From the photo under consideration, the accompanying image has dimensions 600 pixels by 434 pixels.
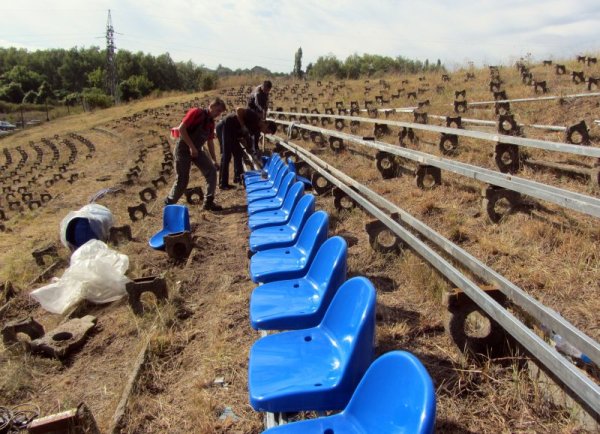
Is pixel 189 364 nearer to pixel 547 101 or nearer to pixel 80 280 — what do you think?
pixel 80 280

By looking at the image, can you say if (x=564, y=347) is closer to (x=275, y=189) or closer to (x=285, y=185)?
(x=285, y=185)

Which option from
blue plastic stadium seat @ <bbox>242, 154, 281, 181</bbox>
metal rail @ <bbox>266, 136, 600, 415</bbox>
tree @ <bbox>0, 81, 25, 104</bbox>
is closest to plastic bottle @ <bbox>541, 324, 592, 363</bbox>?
metal rail @ <bbox>266, 136, 600, 415</bbox>

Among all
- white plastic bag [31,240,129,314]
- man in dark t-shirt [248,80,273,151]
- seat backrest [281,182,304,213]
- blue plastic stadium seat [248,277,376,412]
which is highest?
man in dark t-shirt [248,80,273,151]

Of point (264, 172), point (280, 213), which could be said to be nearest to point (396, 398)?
point (280, 213)

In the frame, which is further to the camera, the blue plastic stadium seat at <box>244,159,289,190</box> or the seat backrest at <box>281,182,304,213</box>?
the blue plastic stadium seat at <box>244,159,289,190</box>

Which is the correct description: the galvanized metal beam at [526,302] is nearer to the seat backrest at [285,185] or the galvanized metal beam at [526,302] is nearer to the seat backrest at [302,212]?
the seat backrest at [302,212]

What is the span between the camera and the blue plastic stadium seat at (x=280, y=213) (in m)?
5.04

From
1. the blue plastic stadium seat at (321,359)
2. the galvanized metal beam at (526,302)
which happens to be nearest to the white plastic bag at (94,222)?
the galvanized metal beam at (526,302)

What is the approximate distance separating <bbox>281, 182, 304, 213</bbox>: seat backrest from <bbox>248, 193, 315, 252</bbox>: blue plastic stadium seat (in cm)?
17

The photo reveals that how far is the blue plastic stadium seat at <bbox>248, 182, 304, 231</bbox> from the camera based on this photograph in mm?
5035

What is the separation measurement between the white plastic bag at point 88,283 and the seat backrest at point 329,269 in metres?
2.96

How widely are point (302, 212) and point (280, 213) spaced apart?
93cm

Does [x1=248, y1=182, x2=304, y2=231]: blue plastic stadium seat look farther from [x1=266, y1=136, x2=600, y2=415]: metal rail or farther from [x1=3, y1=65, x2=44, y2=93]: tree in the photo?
[x1=3, y1=65, x2=44, y2=93]: tree

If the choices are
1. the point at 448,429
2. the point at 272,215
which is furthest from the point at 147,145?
the point at 448,429
